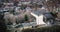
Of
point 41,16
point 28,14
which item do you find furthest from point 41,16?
point 28,14

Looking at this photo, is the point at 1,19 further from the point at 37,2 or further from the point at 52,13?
the point at 52,13

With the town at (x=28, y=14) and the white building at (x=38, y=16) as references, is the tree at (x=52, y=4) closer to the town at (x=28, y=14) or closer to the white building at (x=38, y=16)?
the town at (x=28, y=14)

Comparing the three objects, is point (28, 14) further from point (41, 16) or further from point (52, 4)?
point (52, 4)

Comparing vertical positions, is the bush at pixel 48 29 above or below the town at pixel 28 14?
below

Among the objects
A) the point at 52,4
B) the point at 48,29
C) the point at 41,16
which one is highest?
the point at 52,4

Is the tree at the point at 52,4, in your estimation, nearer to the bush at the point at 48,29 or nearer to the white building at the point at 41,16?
the white building at the point at 41,16

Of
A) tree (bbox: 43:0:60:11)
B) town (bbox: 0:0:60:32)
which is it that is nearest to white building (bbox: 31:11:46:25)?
town (bbox: 0:0:60:32)

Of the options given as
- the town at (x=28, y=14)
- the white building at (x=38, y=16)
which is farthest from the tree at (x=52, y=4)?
the white building at (x=38, y=16)

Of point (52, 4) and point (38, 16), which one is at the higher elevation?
point (52, 4)

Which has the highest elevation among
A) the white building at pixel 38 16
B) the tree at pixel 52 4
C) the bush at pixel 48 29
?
the tree at pixel 52 4

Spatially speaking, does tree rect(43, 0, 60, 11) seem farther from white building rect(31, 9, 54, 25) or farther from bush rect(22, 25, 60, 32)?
bush rect(22, 25, 60, 32)

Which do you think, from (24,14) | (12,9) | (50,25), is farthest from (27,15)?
(50,25)
